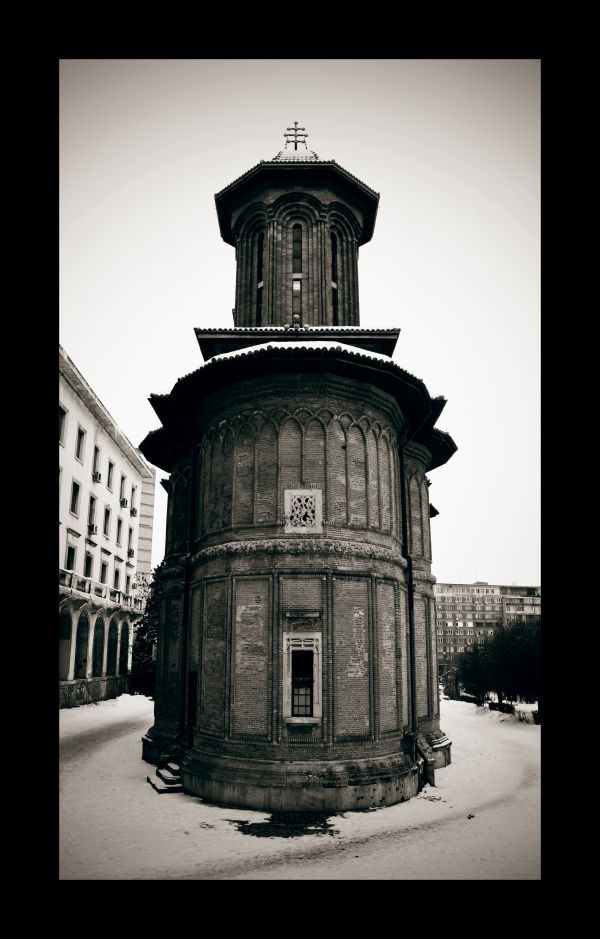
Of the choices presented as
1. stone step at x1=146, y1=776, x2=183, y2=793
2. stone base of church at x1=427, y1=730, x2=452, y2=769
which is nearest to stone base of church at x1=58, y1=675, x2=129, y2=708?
stone step at x1=146, y1=776, x2=183, y2=793

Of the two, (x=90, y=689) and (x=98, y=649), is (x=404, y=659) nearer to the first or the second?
(x=90, y=689)

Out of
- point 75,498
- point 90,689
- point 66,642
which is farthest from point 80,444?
point 90,689

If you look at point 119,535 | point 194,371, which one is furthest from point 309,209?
point 119,535

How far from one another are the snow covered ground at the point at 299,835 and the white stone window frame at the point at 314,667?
200 cm

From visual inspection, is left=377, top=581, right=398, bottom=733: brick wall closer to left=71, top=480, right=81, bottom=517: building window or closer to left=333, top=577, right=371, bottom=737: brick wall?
left=333, top=577, right=371, bottom=737: brick wall

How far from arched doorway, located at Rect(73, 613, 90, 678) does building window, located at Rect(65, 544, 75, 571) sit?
3.14 m

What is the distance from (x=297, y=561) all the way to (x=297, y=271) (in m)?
9.66

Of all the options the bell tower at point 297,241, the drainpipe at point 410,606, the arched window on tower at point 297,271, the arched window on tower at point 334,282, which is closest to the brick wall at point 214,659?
the drainpipe at point 410,606

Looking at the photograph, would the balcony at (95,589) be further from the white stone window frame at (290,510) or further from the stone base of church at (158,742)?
the white stone window frame at (290,510)

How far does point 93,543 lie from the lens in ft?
103

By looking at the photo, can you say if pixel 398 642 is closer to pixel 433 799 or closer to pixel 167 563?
pixel 433 799

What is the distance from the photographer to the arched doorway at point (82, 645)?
3077 cm

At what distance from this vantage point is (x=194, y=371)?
15969mm
